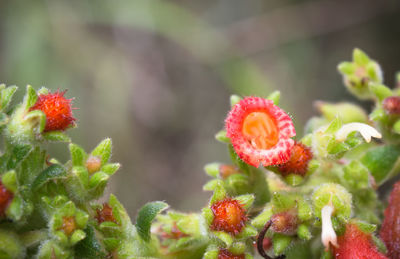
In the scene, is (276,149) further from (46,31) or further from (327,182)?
(46,31)

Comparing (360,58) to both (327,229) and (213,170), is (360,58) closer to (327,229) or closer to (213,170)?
(213,170)

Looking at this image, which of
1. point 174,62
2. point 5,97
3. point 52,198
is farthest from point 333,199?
point 174,62

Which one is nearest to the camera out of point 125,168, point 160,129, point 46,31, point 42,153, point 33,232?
point 33,232

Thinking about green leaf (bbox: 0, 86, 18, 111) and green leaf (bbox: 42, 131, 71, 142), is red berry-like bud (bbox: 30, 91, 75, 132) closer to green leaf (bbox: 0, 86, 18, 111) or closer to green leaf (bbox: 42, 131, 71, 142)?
green leaf (bbox: 42, 131, 71, 142)

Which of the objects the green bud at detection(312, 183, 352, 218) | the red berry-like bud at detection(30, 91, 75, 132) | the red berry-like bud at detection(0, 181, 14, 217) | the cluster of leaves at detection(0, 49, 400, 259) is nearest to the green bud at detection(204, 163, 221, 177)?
the cluster of leaves at detection(0, 49, 400, 259)

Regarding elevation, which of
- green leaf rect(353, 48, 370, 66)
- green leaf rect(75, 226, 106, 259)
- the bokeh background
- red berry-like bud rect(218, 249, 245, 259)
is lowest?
red berry-like bud rect(218, 249, 245, 259)

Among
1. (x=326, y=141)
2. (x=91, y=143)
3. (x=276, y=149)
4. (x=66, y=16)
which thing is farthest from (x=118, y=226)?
(x=66, y=16)
